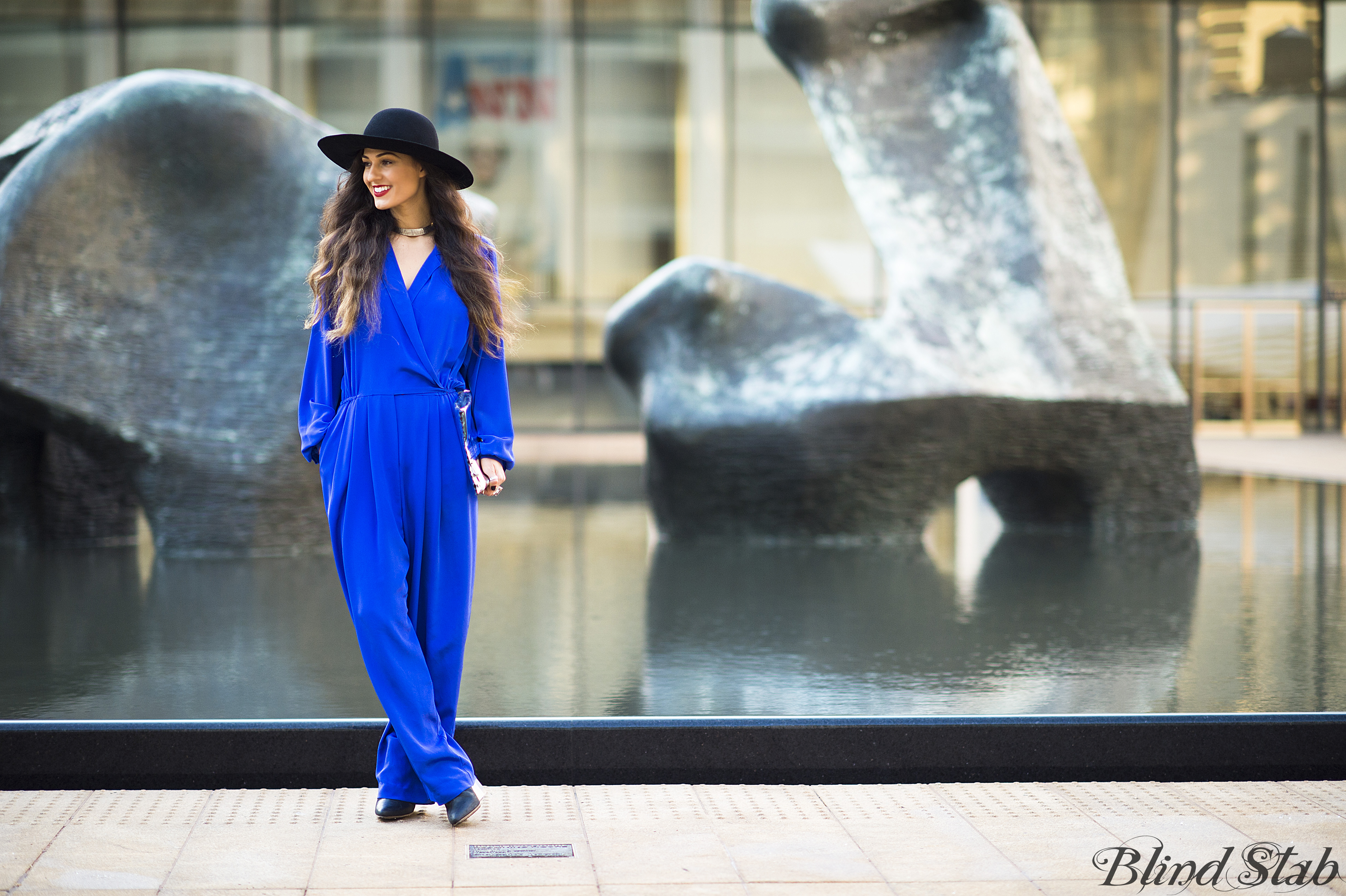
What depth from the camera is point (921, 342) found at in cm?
663

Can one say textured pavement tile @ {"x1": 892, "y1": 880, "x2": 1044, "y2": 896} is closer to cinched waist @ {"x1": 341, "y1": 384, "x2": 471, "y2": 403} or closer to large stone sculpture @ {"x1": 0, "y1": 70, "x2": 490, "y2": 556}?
cinched waist @ {"x1": 341, "y1": 384, "x2": 471, "y2": 403}

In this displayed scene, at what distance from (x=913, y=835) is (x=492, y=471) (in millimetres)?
1141

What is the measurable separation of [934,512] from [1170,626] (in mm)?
2504

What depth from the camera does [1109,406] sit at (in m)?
6.69

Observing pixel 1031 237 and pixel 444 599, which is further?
pixel 1031 237

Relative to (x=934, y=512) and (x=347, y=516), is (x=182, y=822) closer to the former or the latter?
(x=347, y=516)

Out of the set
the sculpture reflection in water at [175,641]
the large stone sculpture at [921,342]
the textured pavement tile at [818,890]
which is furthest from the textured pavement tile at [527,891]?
the large stone sculpture at [921,342]

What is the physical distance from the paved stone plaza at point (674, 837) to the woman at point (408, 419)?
21 centimetres

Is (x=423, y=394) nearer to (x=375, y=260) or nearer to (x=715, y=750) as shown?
(x=375, y=260)

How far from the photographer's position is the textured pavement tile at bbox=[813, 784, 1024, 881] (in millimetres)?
2484

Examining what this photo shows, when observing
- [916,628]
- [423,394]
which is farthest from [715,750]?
[916,628]

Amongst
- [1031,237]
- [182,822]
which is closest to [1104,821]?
[182,822]

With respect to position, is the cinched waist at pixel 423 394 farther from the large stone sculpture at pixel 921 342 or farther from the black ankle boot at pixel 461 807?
the large stone sculpture at pixel 921 342

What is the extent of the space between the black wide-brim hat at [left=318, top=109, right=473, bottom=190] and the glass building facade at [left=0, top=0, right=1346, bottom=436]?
1467 cm
